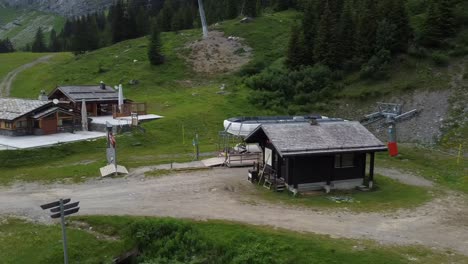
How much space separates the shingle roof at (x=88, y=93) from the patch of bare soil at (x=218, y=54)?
2306 cm

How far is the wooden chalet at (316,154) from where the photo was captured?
92.2ft

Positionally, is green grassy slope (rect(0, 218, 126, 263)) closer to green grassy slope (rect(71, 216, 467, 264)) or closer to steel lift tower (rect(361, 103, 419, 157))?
green grassy slope (rect(71, 216, 467, 264))

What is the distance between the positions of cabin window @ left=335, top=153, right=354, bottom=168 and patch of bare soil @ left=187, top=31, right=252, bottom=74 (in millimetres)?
48334

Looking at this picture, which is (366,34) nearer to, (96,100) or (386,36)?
(386,36)

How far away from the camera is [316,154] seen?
2767 centimetres

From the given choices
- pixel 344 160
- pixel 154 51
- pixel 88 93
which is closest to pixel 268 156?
pixel 344 160

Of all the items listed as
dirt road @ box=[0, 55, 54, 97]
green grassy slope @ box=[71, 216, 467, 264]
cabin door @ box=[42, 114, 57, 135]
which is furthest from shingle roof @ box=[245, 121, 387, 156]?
dirt road @ box=[0, 55, 54, 97]

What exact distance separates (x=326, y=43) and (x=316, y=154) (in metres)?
38.2

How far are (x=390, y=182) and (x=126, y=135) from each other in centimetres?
2465

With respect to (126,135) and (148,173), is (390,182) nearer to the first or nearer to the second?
(148,173)

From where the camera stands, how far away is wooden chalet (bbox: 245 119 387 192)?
28094 millimetres

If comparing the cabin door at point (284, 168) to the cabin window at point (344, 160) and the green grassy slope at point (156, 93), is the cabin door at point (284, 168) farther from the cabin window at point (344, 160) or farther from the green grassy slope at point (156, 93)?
the green grassy slope at point (156, 93)

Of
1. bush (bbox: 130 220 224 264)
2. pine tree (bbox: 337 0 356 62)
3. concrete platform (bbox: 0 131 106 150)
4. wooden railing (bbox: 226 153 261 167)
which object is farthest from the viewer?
pine tree (bbox: 337 0 356 62)

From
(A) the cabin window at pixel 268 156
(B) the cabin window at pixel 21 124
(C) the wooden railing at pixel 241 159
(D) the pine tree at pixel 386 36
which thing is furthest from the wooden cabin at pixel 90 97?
(D) the pine tree at pixel 386 36
